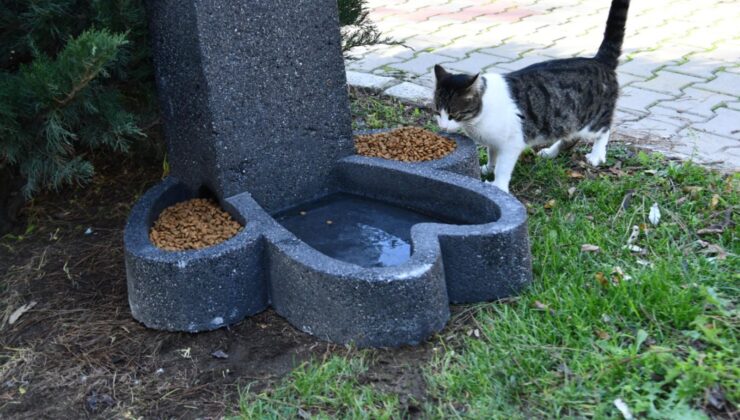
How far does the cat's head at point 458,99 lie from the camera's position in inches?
164

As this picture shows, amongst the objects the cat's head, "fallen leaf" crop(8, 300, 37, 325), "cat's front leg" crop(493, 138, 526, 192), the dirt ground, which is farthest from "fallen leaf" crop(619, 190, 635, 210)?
"fallen leaf" crop(8, 300, 37, 325)

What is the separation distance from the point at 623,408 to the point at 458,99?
2007 mm

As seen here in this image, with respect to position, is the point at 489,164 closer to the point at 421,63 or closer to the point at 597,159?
the point at 597,159

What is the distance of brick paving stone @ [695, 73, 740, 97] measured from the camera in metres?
5.84

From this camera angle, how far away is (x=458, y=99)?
164 inches

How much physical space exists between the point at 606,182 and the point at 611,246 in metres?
0.73

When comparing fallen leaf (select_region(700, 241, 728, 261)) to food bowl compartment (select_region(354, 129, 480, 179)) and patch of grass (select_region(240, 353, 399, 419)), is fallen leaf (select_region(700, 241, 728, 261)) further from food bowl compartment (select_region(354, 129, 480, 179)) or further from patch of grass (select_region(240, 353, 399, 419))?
patch of grass (select_region(240, 353, 399, 419))

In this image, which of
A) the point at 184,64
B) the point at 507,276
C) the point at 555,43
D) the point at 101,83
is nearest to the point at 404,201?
the point at 507,276

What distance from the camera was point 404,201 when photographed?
3.83 m

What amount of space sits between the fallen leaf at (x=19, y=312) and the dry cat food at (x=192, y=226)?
63 cm

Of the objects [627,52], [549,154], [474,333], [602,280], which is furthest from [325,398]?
[627,52]

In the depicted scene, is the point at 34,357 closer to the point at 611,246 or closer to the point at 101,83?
the point at 101,83

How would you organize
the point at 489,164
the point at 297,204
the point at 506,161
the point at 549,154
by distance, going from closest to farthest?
the point at 297,204, the point at 506,161, the point at 489,164, the point at 549,154

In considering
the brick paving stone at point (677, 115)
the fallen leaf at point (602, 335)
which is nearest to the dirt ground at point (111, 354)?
the fallen leaf at point (602, 335)
